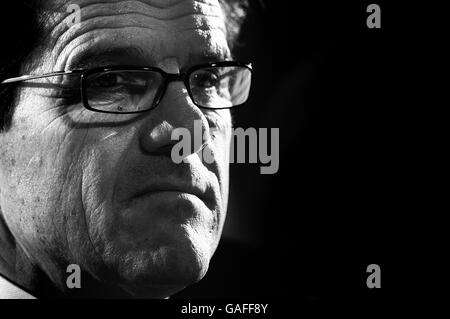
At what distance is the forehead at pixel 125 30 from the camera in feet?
3.78

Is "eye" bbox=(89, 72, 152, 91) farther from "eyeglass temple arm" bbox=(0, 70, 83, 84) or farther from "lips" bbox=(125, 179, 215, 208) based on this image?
"lips" bbox=(125, 179, 215, 208)

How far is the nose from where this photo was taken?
116cm

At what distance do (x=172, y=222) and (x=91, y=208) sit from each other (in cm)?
16

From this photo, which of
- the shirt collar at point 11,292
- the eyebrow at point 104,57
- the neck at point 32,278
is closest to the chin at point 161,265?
the neck at point 32,278

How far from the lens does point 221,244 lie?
67.8 inches

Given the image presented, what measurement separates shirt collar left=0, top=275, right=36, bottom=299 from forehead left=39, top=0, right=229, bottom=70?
0.50 metres

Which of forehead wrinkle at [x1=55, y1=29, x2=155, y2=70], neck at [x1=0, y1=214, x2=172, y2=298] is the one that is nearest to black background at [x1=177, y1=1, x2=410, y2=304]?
neck at [x1=0, y1=214, x2=172, y2=298]

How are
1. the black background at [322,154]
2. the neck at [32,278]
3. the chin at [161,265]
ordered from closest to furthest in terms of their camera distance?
the chin at [161,265] → the neck at [32,278] → the black background at [322,154]

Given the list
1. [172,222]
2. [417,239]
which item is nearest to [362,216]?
[417,239]

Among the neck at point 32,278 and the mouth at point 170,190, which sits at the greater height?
the mouth at point 170,190

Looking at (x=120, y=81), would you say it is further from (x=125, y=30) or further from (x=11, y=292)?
→ (x=11, y=292)

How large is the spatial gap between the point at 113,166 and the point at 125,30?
271 millimetres

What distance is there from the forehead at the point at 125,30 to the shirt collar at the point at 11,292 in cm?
50

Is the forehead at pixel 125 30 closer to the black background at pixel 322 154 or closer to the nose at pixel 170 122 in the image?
the nose at pixel 170 122
